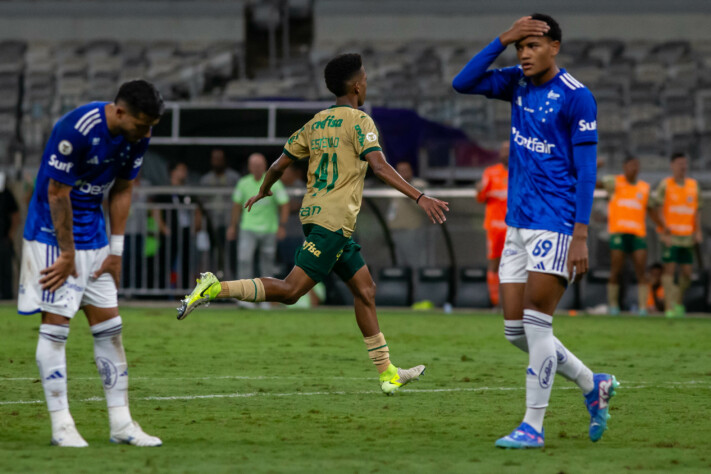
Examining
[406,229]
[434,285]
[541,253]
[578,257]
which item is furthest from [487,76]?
[406,229]

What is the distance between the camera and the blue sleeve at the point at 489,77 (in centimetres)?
630

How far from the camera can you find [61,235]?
5504mm

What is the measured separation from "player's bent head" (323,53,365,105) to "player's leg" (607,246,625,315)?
997 centimetres

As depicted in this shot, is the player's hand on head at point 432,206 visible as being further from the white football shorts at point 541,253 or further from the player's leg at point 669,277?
the player's leg at point 669,277

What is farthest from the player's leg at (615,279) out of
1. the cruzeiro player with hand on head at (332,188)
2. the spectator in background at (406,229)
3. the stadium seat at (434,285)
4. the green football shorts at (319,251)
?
the green football shorts at (319,251)

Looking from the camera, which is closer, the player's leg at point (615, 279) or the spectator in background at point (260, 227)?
the player's leg at point (615, 279)

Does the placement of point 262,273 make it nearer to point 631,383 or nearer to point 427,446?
point 631,383

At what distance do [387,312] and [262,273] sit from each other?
202 cm

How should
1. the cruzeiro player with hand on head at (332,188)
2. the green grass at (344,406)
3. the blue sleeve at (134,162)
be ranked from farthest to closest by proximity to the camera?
1. the cruzeiro player with hand on head at (332,188)
2. the blue sleeve at (134,162)
3. the green grass at (344,406)

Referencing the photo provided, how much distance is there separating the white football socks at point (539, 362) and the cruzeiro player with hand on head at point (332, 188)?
1.91 metres

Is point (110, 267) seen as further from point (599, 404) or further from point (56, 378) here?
point (599, 404)

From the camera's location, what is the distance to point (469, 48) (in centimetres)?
3011

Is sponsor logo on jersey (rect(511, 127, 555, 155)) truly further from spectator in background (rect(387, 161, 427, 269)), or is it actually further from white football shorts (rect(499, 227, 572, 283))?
spectator in background (rect(387, 161, 427, 269))

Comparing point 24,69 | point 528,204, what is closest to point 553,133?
point 528,204
